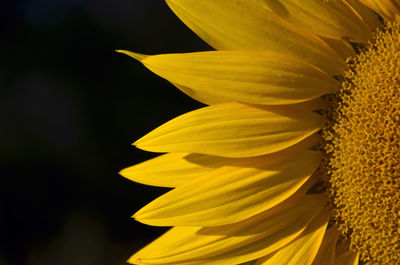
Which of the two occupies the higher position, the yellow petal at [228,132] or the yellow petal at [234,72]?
the yellow petal at [234,72]

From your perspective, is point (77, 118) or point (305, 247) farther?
point (77, 118)

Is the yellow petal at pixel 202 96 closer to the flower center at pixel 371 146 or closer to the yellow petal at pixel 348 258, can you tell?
the flower center at pixel 371 146

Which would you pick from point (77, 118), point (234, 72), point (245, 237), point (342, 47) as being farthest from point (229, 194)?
point (77, 118)

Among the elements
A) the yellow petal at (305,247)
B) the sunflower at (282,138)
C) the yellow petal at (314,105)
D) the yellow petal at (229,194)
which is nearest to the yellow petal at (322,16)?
the sunflower at (282,138)

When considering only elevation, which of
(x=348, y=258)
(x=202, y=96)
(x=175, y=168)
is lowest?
(x=348, y=258)

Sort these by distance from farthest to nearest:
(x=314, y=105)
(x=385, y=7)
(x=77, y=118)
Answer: (x=77, y=118)
(x=314, y=105)
(x=385, y=7)

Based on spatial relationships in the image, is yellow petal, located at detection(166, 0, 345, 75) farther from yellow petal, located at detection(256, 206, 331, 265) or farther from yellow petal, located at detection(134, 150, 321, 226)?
yellow petal, located at detection(256, 206, 331, 265)

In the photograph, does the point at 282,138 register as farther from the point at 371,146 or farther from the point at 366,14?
the point at 366,14
